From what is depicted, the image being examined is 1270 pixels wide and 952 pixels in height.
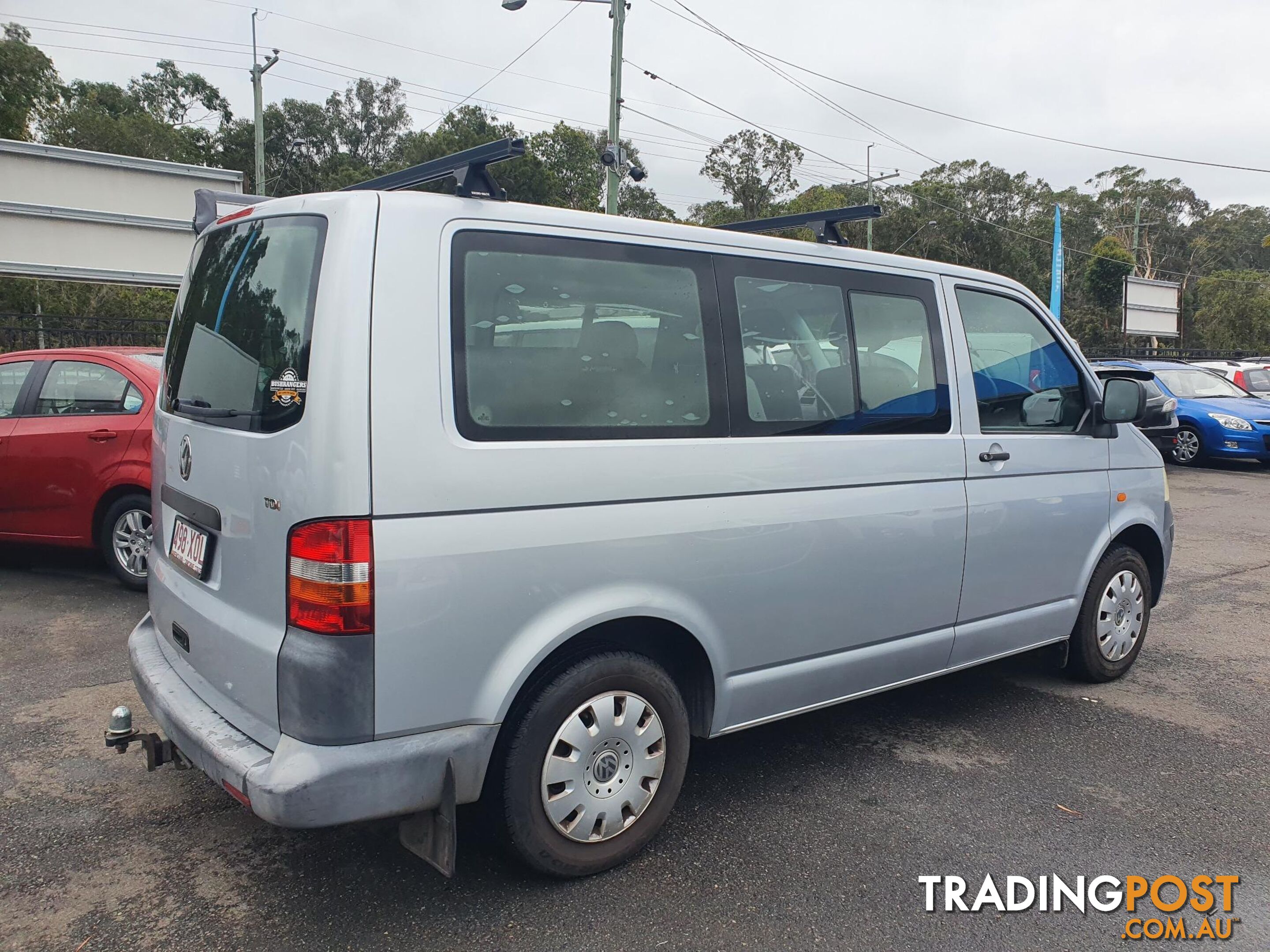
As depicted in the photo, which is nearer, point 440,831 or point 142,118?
point 440,831

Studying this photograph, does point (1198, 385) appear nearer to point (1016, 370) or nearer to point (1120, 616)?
point (1120, 616)

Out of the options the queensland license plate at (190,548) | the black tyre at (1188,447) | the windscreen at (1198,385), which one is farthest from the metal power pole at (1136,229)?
the queensland license plate at (190,548)

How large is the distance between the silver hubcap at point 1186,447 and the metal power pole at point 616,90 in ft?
35.3

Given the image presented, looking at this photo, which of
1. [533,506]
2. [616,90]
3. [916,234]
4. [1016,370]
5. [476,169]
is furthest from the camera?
[916,234]

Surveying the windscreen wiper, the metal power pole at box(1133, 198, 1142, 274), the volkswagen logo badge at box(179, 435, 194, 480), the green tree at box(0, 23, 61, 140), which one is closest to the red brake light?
the windscreen wiper

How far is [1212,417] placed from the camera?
14383 millimetres

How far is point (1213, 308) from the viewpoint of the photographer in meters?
49.7

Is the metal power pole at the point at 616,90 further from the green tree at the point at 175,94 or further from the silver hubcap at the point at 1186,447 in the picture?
the green tree at the point at 175,94

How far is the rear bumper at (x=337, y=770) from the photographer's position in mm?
2293

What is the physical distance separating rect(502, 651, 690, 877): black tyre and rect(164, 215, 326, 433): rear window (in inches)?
42.6

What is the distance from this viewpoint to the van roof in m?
2.53

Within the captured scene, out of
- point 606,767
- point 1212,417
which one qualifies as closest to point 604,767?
point 606,767

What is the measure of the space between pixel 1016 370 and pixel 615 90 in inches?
656

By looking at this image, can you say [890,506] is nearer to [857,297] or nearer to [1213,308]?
[857,297]
